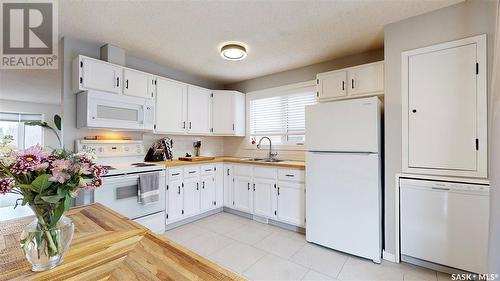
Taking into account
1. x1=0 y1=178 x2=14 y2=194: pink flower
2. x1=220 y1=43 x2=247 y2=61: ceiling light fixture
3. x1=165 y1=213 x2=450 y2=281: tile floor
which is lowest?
x1=165 y1=213 x2=450 y2=281: tile floor

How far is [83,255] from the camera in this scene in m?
0.84

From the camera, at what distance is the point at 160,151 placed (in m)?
3.34

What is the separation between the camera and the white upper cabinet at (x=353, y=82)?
257 cm

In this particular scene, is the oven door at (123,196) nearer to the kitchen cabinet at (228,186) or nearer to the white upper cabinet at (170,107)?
the white upper cabinet at (170,107)

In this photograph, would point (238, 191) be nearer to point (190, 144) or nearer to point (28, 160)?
point (190, 144)

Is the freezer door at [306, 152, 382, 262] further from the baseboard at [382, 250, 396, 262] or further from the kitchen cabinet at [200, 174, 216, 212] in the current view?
the kitchen cabinet at [200, 174, 216, 212]

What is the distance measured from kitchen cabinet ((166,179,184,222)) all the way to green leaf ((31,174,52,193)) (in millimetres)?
2339

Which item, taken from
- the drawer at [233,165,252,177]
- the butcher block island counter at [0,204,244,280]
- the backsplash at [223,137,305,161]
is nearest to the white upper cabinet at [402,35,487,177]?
the backsplash at [223,137,305,161]

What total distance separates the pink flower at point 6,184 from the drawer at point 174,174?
2.31 meters

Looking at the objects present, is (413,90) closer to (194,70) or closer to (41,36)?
(194,70)

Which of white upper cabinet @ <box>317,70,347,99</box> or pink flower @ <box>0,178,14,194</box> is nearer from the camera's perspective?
pink flower @ <box>0,178,14,194</box>

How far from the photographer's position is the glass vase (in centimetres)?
73

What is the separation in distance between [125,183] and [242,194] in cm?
165

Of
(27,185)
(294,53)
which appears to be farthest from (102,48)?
(27,185)
